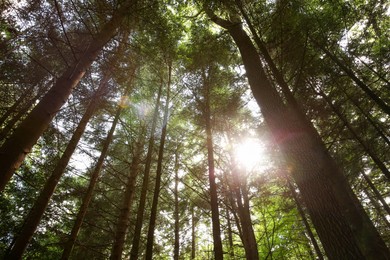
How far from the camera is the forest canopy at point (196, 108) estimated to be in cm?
388

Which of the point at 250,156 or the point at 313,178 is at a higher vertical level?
the point at 250,156

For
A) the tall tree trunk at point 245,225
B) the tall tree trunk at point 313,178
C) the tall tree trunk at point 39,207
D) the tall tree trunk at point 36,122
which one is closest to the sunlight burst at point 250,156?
the tall tree trunk at point 245,225

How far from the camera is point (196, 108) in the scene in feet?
28.5

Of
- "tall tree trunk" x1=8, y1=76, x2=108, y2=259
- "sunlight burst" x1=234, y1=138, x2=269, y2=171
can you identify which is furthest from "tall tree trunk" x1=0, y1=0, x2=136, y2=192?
"sunlight burst" x1=234, y1=138, x2=269, y2=171

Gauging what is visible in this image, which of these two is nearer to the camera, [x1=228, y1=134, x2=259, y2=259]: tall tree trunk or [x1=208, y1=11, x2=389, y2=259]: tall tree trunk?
[x1=208, y1=11, x2=389, y2=259]: tall tree trunk

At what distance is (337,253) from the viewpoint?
3076 millimetres

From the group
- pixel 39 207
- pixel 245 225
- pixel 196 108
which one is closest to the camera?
pixel 39 207

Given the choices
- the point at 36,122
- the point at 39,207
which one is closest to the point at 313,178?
the point at 36,122

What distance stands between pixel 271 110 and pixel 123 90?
5.08m

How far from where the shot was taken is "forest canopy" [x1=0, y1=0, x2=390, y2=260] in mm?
3880

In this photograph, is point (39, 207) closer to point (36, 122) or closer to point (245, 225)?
point (36, 122)

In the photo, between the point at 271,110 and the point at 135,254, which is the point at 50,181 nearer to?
the point at 135,254

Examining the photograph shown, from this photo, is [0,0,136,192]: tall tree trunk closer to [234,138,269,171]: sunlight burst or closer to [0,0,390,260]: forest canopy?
[0,0,390,260]: forest canopy

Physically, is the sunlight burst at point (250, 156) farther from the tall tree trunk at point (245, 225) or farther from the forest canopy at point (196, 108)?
the tall tree trunk at point (245, 225)
